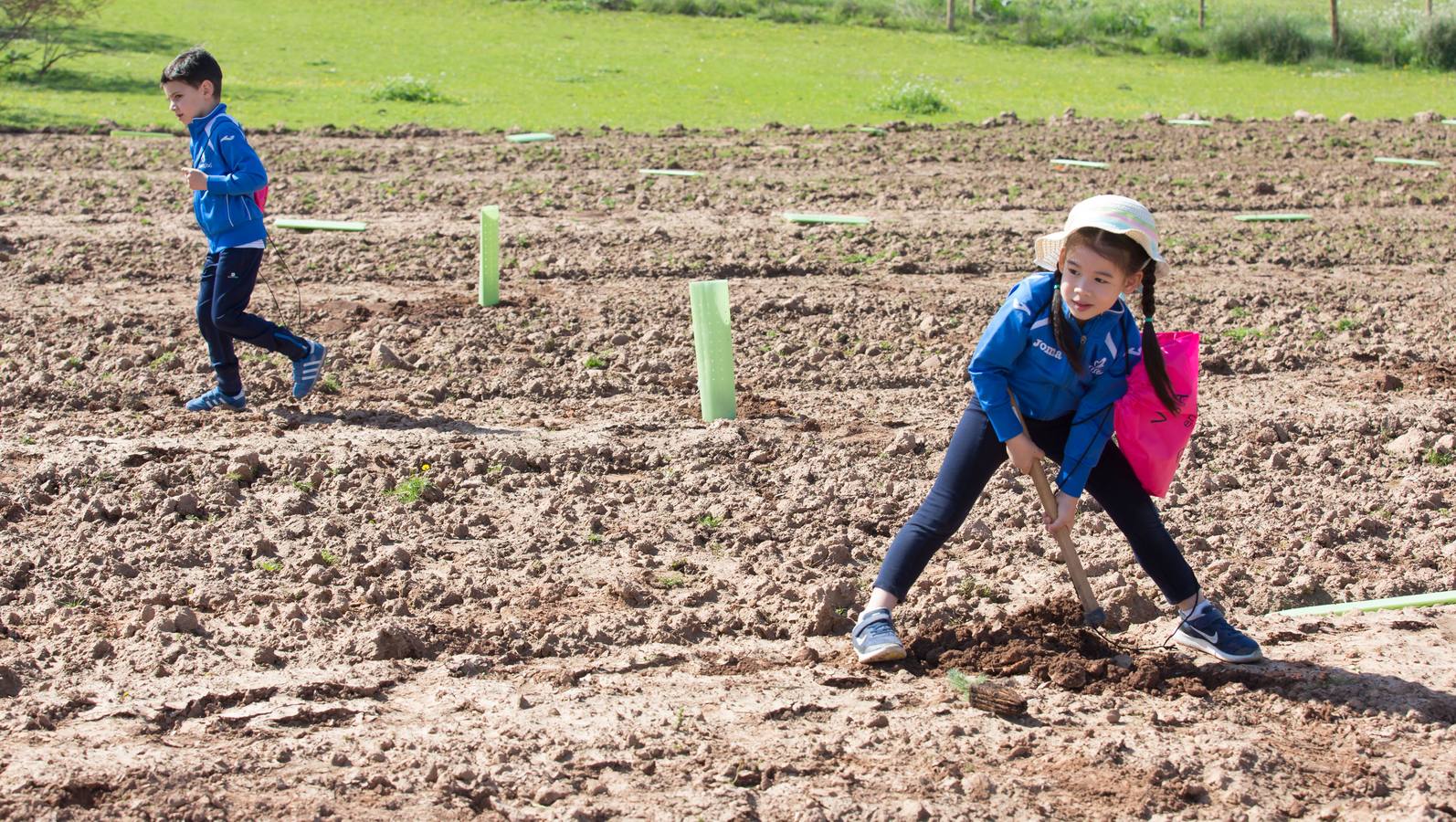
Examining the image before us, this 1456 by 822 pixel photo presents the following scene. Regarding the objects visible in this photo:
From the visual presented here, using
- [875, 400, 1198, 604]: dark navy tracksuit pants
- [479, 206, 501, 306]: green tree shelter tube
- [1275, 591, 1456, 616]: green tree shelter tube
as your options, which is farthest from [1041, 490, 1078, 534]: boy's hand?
[479, 206, 501, 306]: green tree shelter tube

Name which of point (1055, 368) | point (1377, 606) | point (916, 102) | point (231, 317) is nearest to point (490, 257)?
point (231, 317)

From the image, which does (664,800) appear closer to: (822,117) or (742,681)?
(742,681)

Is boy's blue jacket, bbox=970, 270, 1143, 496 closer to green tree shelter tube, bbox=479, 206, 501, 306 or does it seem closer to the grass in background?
green tree shelter tube, bbox=479, 206, 501, 306

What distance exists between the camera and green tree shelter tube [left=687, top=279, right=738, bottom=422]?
683 centimetres

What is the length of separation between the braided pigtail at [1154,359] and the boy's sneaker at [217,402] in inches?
187

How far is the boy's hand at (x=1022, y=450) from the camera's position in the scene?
4234mm

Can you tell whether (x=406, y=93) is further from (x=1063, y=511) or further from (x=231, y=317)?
(x=1063, y=511)

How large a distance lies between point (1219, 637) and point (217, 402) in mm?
4993

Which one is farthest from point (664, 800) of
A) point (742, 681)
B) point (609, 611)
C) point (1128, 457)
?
point (1128, 457)

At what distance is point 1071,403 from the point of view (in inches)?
173

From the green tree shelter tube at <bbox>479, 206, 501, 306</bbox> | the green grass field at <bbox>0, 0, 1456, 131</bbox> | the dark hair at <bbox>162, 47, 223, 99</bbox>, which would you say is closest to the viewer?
the dark hair at <bbox>162, 47, 223, 99</bbox>

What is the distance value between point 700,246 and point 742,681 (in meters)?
6.60

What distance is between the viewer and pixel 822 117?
1906 cm

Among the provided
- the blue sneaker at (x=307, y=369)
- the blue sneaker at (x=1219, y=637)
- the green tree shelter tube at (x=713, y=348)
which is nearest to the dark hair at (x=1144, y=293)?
the blue sneaker at (x=1219, y=637)
